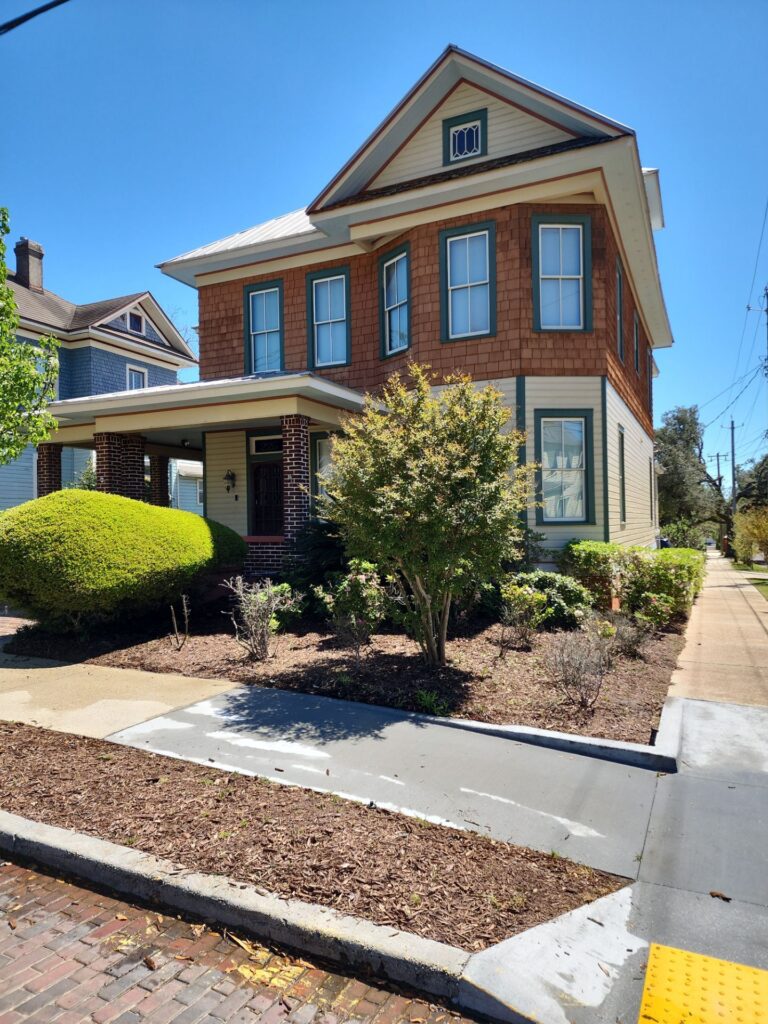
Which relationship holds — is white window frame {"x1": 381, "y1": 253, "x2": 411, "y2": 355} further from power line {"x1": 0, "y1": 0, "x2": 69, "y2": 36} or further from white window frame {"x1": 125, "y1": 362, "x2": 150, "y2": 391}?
white window frame {"x1": 125, "y1": 362, "x2": 150, "y2": 391}

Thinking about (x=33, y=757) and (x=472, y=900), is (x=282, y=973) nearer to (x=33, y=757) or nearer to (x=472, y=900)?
(x=472, y=900)

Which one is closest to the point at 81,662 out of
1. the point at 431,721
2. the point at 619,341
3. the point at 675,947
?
the point at 431,721

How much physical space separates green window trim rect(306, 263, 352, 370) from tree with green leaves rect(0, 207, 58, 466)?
21.6 feet

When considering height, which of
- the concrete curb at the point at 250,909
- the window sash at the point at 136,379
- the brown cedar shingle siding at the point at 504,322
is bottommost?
the concrete curb at the point at 250,909

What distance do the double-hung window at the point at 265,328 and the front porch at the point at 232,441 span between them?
156 cm

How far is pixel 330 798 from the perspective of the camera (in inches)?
169

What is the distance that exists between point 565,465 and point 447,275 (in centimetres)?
419

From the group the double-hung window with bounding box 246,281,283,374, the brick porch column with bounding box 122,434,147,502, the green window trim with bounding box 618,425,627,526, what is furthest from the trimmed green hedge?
the brick porch column with bounding box 122,434,147,502

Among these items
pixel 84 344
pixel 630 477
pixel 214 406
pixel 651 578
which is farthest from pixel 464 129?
pixel 84 344

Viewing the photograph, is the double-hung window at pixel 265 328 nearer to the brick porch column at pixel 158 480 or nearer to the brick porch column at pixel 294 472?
the brick porch column at pixel 294 472

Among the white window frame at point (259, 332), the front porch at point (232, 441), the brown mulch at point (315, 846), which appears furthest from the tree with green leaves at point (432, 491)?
the white window frame at point (259, 332)

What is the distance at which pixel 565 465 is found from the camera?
12.1 m

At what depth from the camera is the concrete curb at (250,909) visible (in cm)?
278

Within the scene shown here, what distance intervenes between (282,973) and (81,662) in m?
6.76
